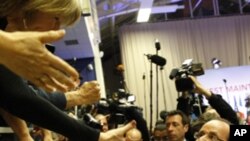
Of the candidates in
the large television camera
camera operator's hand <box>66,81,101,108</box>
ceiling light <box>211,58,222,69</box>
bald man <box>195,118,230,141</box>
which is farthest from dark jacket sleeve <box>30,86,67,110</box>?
ceiling light <box>211,58,222,69</box>

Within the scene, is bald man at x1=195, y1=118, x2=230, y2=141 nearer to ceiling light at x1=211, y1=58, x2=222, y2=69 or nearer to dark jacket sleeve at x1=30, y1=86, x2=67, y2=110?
dark jacket sleeve at x1=30, y1=86, x2=67, y2=110

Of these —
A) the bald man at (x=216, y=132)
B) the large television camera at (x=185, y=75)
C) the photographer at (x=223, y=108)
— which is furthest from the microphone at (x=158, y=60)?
the bald man at (x=216, y=132)

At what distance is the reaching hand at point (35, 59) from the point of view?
56cm

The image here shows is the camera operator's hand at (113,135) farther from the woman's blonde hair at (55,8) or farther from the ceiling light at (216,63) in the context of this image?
the ceiling light at (216,63)

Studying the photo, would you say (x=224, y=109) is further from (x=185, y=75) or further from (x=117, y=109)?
(x=117, y=109)

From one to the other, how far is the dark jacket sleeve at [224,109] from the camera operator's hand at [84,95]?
72.6 inches

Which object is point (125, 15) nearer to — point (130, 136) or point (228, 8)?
point (228, 8)

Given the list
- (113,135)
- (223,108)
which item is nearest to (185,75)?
(223,108)

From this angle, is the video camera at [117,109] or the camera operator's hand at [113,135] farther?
the video camera at [117,109]

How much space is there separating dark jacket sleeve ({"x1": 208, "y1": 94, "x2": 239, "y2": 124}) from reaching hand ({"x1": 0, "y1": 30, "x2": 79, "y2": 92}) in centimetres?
249

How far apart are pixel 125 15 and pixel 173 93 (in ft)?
6.35

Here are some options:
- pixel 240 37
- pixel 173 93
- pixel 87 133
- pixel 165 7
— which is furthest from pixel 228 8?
pixel 87 133

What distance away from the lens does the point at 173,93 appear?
9.27 meters

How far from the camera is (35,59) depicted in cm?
57
